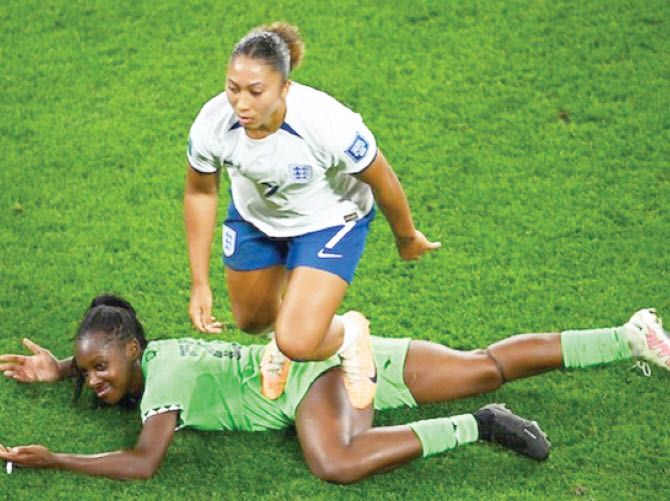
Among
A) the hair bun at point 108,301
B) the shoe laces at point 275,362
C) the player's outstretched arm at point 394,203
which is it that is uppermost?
the player's outstretched arm at point 394,203

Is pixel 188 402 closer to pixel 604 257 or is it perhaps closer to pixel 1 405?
pixel 1 405

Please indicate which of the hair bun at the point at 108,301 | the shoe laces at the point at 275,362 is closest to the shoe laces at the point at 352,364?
the shoe laces at the point at 275,362

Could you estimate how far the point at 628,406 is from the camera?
469 cm

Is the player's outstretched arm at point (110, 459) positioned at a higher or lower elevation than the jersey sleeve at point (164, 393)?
lower

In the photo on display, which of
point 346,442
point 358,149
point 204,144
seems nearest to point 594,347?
point 346,442

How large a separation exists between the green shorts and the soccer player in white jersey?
5 centimetres

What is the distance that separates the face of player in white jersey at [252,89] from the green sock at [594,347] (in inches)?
56.2

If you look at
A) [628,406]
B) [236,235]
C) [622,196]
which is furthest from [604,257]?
[236,235]

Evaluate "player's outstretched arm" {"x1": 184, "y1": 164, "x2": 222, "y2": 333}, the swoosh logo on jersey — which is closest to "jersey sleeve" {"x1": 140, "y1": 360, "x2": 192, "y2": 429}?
"player's outstretched arm" {"x1": 184, "y1": 164, "x2": 222, "y2": 333}

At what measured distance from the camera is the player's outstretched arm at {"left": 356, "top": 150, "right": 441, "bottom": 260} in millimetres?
4254

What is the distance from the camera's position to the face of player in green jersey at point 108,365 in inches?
176

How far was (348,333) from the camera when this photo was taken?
463cm

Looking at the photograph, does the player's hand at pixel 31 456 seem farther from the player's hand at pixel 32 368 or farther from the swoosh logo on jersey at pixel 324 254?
the swoosh logo on jersey at pixel 324 254

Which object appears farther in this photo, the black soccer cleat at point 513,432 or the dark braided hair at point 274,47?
the black soccer cleat at point 513,432
